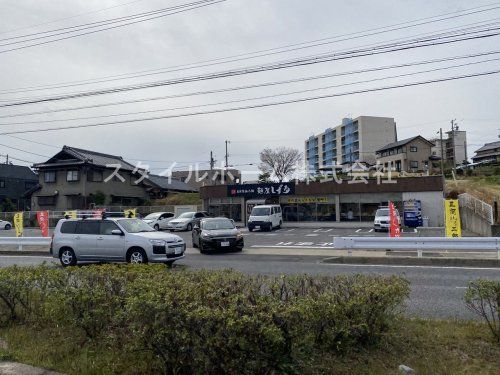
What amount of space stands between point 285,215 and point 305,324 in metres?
34.6

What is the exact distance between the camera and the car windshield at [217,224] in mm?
17781

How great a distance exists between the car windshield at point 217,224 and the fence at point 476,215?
15277mm

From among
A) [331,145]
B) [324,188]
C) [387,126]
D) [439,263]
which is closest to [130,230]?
[439,263]

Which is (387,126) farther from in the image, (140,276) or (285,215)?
(140,276)

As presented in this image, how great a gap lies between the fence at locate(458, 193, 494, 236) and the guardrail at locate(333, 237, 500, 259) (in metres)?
11.8

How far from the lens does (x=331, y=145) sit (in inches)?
4173

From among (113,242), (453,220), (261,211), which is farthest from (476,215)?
(113,242)

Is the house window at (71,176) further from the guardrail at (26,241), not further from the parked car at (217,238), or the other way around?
the parked car at (217,238)

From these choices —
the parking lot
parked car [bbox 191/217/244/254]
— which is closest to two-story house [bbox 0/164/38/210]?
the parking lot

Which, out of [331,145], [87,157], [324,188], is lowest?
[324,188]

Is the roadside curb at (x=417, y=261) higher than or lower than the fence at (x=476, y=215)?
lower

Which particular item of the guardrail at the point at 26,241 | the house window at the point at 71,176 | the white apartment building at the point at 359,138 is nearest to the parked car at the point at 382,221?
the guardrail at the point at 26,241

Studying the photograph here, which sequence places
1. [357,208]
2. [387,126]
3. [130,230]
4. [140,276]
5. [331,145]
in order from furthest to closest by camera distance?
[331,145] → [387,126] → [357,208] → [130,230] → [140,276]

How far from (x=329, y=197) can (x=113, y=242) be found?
2635 cm
